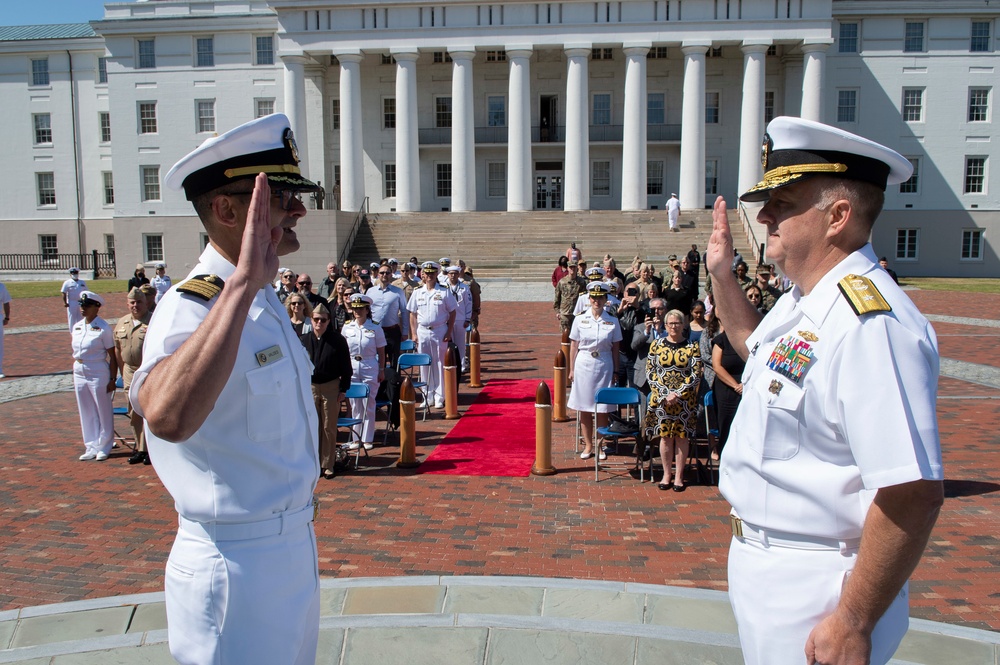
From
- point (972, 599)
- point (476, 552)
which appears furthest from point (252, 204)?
point (972, 599)

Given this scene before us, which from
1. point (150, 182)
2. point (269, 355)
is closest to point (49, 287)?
point (150, 182)

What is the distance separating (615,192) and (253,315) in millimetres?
49900

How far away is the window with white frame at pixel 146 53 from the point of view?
168ft

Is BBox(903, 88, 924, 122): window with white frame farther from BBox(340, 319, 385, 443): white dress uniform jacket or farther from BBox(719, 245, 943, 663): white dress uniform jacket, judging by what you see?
BBox(719, 245, 943, 663): white dress uniform jacket

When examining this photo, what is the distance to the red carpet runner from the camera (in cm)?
966

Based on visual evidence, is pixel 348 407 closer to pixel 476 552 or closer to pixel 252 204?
pixel 476 552

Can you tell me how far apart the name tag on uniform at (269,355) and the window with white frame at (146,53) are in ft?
182

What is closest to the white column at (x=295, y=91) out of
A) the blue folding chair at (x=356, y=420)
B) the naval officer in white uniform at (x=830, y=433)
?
the blue folding chair at (x=356, y=420)

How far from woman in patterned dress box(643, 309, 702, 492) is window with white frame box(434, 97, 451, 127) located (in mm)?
44811

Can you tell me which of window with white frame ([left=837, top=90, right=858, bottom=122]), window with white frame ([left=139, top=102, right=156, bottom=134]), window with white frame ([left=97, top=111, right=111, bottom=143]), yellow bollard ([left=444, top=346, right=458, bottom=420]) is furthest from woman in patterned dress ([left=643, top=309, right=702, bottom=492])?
window with white frame ([left=97, top=111, right=111, bottom=143])

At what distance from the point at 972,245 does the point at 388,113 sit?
119ft

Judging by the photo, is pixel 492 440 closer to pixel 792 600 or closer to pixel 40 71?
pixel 792 600

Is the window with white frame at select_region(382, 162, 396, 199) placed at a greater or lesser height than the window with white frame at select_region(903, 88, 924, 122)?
lesser

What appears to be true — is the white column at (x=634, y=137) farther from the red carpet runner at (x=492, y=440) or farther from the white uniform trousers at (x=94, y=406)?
the white uniform trousers at (x=94, y=406)
